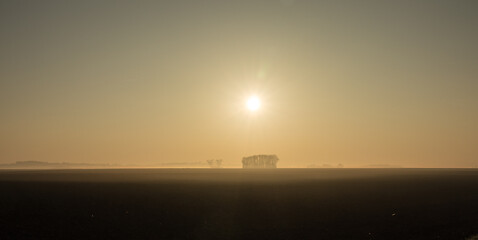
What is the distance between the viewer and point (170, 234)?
32.2m

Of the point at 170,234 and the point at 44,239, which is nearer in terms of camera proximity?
the point at 44,239

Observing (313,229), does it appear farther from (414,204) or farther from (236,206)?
(414,204)

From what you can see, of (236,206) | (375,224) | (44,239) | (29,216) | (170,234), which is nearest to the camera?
(44,239)

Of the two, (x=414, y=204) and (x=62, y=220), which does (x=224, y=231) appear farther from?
(x=414, y=204)

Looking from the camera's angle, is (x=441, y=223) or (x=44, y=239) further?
(x=441, y=223)

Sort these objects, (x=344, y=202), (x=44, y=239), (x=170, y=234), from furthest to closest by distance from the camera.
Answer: (x=344, y=202) < (x=170, y=234) < (x=44, y=239)

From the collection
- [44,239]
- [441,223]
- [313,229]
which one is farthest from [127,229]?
[441,223]

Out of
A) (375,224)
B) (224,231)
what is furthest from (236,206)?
(375,224)

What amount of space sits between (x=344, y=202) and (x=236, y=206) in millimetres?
14697

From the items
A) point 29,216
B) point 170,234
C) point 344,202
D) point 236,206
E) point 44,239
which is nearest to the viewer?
point 44,239

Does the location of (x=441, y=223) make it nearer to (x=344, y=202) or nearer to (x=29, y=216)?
(x=344, y=202)

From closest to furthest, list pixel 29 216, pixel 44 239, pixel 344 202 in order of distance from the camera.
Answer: pixel 44 239, pixel 29 216, pixel 344 202

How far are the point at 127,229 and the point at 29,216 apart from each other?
12.1 metres

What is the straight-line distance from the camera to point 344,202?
51.3 m
